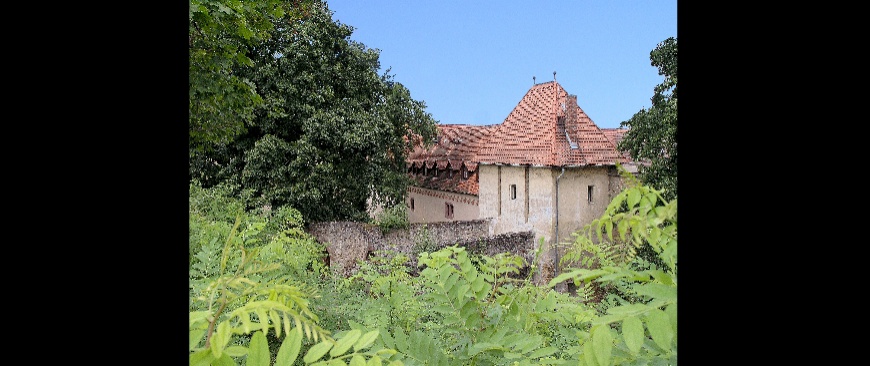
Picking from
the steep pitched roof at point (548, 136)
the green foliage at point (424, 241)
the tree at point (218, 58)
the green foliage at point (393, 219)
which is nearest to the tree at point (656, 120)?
the steep pitched roof at point (548, 136)

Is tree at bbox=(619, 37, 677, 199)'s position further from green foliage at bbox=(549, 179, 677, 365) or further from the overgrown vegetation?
green foliage at bbox=(549, 179, 677, 365)

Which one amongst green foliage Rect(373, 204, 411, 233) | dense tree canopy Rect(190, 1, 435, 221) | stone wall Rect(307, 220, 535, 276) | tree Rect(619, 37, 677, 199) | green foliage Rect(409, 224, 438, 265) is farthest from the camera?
green foliage Rect(373, 204, 411, 233)

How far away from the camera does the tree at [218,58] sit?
5023mm

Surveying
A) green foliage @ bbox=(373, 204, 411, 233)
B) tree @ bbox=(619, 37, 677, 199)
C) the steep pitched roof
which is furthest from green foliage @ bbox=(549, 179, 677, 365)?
the steep pitched roof

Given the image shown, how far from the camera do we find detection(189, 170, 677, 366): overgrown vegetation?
0.71 m

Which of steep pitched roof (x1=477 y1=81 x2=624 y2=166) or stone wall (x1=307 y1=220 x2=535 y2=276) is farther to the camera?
steep pitched roof (x1=477 y1=81 x2=624 y2=166)

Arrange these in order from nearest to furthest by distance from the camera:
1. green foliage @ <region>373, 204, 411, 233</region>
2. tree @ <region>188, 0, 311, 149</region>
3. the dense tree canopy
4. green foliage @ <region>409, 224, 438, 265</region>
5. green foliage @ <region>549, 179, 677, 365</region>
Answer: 1. green foliage @ <region>549, 179, 677, 365</region>
2. tree @ <region>188, 0, 311, 149</region>
3. green foliage @ <region>409, 224, 438, 265</region>
4. the dense tree canopy
5. green foliage @ <region>373, 204, 411, 233</region>

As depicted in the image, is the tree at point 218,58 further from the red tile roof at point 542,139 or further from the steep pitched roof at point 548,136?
the steep pitched roof at point 548,136

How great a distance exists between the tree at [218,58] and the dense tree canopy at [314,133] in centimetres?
301

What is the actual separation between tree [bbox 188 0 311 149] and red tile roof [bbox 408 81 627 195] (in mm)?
6975
